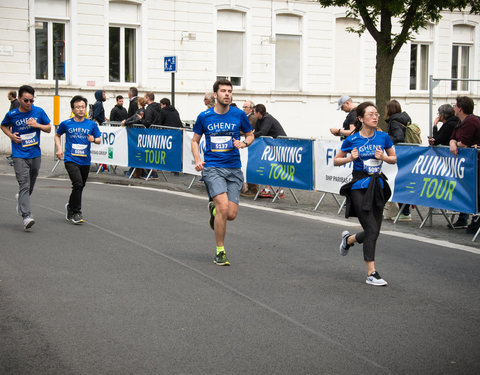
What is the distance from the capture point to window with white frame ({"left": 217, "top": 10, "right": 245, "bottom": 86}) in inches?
1171

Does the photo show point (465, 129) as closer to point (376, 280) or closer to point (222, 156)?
point (222, 156)

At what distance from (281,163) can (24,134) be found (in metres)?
5.31

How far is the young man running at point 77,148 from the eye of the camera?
1166 centimetres

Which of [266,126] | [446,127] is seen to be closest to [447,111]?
[446,127]

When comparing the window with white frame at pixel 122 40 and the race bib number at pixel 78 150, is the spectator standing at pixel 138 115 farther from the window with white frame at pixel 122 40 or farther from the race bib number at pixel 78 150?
the window with white frame at pixel 122 40

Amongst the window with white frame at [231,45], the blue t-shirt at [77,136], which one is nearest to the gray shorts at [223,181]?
the blue t-shirt at [77,136]

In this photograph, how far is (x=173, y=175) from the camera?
19.9 meters

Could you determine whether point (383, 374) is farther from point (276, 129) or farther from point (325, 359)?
point (276, 129)

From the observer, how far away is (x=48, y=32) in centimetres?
2677

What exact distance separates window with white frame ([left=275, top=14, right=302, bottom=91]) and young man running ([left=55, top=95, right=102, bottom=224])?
1953cm

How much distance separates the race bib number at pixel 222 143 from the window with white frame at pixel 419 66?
84.9 feet

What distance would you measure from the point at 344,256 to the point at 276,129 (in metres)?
6.69

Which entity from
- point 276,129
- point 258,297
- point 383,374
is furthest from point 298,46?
point 383,374

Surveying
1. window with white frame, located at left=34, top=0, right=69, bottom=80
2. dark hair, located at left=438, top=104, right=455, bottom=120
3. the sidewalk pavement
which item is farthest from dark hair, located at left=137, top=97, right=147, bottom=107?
dark hair, located at left=438, top=104, right=455, bottom=120
